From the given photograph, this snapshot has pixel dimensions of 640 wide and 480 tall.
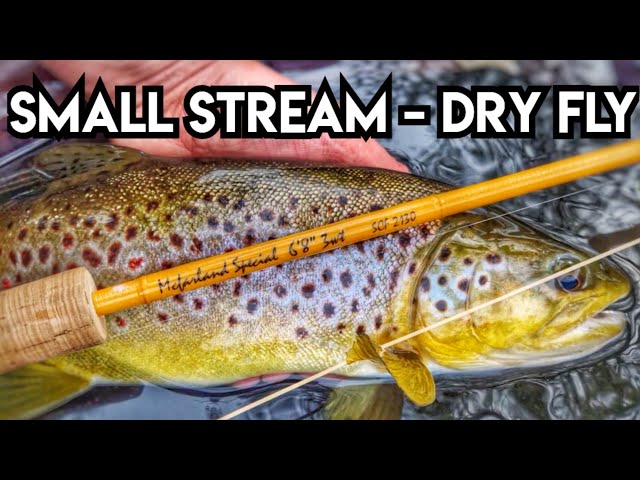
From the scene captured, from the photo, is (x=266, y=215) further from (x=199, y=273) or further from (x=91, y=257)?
(x=91, y=257)

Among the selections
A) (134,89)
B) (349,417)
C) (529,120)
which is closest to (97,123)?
(134,89)

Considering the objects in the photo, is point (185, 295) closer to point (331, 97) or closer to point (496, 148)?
point (331, 97)

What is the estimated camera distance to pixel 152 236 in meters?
1.92

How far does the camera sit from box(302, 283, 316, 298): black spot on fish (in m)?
1.90

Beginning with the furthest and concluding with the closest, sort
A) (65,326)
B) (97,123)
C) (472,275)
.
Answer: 1. (97,123)
2. (472,275)
3. (65,326)

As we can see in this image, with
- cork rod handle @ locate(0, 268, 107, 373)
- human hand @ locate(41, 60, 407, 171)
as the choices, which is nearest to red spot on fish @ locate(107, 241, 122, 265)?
cork rod handle @ locate(0, 268, 107, 373)

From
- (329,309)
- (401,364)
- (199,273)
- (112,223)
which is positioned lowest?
(401,364)

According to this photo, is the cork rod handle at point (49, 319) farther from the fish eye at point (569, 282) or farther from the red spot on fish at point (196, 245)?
the fish eye at point (569, 282)

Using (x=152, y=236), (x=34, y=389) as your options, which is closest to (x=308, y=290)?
(x=152, y=236)

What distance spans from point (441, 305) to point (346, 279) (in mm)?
243

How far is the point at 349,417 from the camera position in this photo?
79.0 inches

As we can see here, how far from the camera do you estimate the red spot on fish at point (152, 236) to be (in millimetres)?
1916

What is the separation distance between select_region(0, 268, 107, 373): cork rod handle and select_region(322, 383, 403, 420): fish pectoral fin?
0.62 metres

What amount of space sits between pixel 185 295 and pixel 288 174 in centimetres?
40
